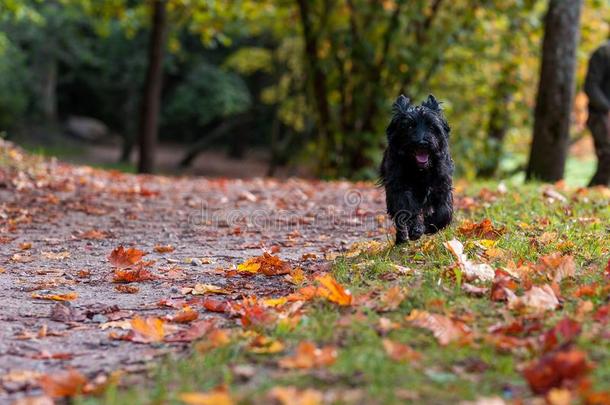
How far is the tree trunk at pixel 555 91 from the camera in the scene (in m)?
12.4

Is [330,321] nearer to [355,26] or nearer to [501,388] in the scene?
[501,388]

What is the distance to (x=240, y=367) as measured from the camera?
361cm

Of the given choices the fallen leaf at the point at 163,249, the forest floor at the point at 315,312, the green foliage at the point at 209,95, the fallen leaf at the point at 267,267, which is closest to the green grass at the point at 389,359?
the forest floor at the point at 315,312

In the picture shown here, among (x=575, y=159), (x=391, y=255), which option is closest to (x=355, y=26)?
(x=391, y=255)

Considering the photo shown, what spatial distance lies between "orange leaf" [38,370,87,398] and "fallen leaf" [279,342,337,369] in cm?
97

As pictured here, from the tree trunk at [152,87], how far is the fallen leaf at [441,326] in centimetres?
1734

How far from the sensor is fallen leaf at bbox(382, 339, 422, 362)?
3.55 metres

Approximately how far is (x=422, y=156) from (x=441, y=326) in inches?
95.9

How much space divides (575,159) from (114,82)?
23784 mm

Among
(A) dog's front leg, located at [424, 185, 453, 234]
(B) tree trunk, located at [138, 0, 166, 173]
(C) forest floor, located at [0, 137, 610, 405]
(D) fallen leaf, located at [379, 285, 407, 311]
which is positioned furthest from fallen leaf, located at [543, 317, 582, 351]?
(B) tree trunk, located at [138, 0, 166, 173]

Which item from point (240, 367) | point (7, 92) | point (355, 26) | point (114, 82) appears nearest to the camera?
point (240, 367)

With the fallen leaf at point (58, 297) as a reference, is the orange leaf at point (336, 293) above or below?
above

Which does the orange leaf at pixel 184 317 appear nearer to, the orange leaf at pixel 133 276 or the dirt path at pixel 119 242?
the dirt path at pixel 119 242

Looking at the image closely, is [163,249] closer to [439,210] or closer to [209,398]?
[439,210]
